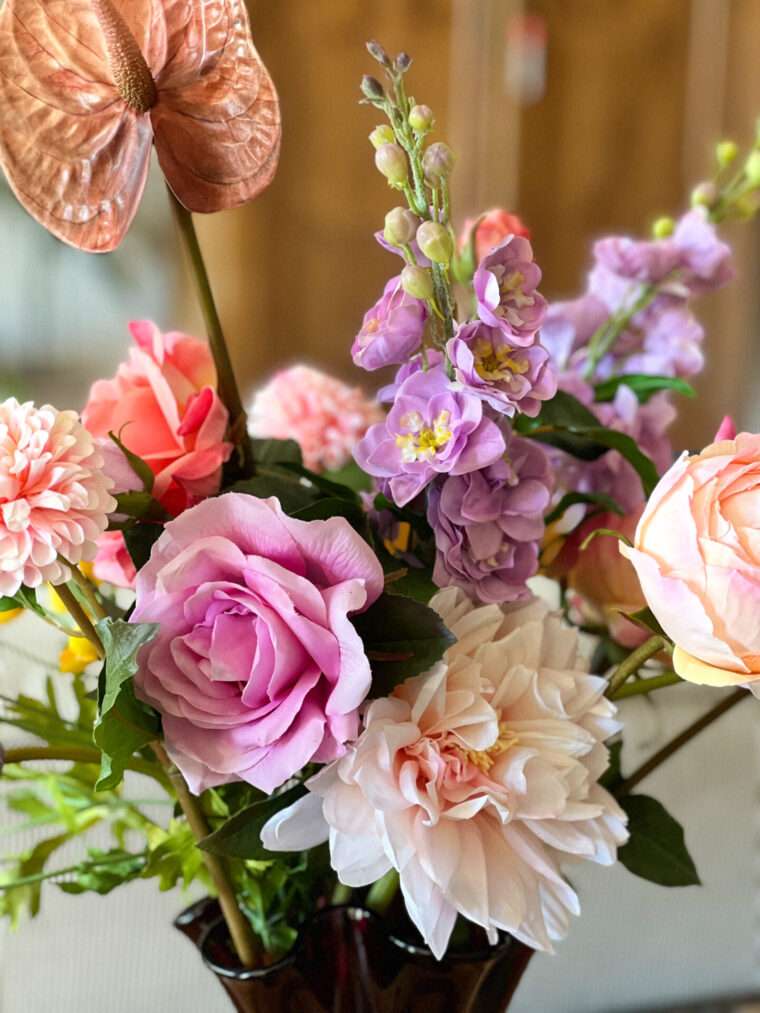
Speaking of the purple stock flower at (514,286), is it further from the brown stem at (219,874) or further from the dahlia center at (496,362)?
the brown stem at (219,874)

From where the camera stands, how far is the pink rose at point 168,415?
0.44 metres

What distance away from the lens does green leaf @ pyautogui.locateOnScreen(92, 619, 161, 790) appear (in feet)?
1.14

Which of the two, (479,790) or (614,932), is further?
(614,932)

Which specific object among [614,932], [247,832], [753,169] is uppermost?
[753,169]

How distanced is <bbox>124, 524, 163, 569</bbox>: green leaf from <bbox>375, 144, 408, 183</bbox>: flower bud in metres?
0.17

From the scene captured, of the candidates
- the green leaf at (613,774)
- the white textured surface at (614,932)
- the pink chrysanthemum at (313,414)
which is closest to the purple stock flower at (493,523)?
the green leaf at (613,774)

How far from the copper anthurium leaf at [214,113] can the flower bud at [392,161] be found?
1.9 inches

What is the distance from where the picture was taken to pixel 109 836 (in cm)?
75

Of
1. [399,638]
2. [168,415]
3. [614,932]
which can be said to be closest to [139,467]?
[168,415]

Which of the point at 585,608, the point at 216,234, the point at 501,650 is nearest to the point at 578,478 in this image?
the point at 585,608

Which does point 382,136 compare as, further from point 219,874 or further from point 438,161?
point 219,874

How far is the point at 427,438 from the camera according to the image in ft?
1.33

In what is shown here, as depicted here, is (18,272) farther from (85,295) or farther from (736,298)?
(736,298)

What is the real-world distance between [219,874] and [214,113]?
306 mm
